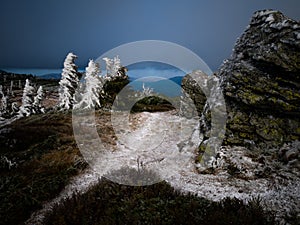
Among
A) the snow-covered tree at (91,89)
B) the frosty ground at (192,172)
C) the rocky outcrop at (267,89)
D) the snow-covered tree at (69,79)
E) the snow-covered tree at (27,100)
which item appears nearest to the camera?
the frosty ground at (192,172)

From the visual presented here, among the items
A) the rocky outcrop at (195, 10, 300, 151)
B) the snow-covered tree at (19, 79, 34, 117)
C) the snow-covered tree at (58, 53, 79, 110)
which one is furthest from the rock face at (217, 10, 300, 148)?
the snow-covered tree at (19, 79, 34, 117)

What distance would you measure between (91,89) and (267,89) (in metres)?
22.1

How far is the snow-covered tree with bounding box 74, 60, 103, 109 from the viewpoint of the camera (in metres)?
29.2

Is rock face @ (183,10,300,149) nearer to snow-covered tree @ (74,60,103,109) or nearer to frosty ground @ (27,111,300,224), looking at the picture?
frosty ground @ (27,111,300,224)

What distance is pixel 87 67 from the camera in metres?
30.2

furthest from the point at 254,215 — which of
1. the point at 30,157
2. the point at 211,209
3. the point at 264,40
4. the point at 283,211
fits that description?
the point at 30,157

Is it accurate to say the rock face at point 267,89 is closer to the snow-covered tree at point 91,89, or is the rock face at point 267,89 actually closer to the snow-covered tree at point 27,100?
the snow-covered tree at point 91,89

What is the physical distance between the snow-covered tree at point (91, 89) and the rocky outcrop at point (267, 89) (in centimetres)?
1836

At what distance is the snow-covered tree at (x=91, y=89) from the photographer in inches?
1152

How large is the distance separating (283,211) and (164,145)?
10.9 meters

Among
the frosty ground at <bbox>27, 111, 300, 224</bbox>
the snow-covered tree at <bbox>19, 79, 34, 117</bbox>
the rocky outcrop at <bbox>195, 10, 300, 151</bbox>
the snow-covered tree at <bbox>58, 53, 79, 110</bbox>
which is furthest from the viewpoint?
the snow-covered tree at <bbox>19, 79, 34, 117</bbox>

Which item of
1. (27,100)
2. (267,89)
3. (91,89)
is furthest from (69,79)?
(267,89)

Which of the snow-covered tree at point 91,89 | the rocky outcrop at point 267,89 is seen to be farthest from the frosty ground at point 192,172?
the snow-covered tree at point 91,89

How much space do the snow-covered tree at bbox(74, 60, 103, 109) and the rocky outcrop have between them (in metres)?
18.4
